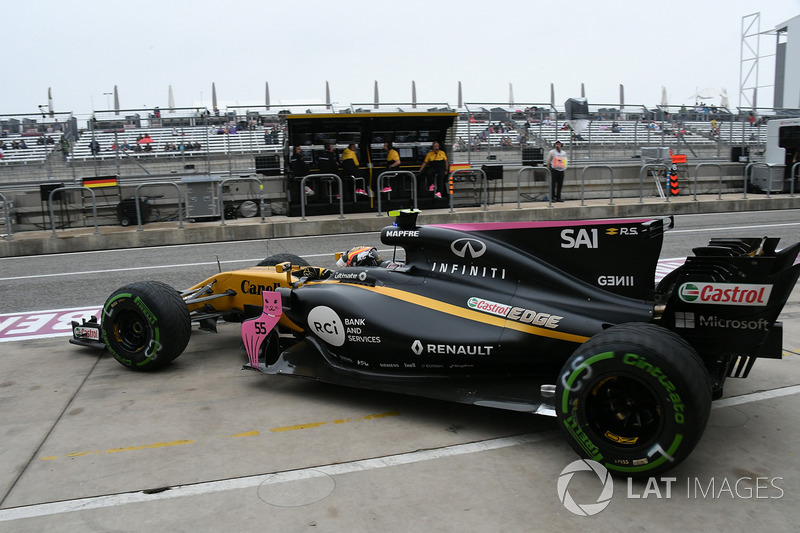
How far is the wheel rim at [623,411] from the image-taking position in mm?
3758

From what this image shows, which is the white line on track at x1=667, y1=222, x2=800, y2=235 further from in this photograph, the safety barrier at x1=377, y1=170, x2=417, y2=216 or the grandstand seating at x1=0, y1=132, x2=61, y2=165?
the grandstand seating at x1=0, y1=132, x2=61, y2=165

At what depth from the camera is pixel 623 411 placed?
3857mm

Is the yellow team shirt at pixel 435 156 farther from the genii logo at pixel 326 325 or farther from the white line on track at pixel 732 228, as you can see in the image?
the genii logo at pixel 326 325

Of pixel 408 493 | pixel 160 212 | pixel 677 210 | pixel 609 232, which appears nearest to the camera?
pixel 408 493

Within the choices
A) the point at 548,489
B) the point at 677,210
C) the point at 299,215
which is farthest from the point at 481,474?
the point at 677,210

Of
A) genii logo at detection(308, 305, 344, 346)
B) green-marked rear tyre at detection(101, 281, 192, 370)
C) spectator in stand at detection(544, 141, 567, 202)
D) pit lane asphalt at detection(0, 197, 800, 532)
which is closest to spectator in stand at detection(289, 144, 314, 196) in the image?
spectator in stand at detection(544, 141, 567, 202)

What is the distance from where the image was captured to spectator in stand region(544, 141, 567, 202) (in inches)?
726

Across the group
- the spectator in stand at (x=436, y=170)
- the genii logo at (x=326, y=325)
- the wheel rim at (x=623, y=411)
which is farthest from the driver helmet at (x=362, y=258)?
the spectator in stand at (x=436, y=170)

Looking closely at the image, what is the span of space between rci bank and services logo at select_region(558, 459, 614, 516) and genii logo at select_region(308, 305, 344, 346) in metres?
2.06

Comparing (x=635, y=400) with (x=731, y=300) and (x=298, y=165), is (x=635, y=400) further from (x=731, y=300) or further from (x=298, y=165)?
(x=298, y=165)

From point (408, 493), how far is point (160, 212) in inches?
604

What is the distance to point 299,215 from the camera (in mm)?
17812

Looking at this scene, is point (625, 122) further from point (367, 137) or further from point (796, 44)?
point (796, 44)

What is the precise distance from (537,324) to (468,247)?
0.90 metres
